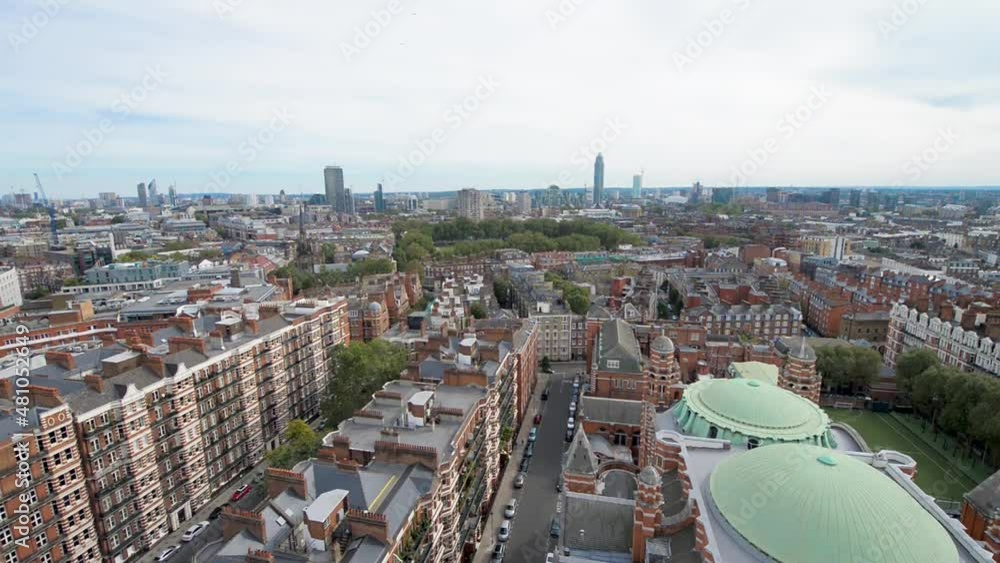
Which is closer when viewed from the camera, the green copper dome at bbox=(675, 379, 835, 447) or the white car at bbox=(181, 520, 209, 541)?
the green copper dome at bbox=(675, 379, 835, 447)

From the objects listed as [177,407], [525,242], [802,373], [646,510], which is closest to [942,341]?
[802,373]

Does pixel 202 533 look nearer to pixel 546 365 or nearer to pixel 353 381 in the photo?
pixel 353 381

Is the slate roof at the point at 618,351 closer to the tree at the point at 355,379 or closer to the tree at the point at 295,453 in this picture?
the tree at the point at 355,379

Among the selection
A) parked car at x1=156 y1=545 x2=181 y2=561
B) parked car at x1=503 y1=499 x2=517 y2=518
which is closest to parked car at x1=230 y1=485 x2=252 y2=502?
parked car at x1=156 y1=545 x2=181 y2=561

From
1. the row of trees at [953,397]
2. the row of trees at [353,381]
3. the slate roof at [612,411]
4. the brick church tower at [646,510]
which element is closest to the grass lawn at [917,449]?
the row of trees at [953,397]

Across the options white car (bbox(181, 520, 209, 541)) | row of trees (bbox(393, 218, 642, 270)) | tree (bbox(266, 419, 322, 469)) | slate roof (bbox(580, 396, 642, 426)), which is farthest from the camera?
row of trees (bbox(393, 218, 642, 270))

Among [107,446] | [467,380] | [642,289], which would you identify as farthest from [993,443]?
[107,446]

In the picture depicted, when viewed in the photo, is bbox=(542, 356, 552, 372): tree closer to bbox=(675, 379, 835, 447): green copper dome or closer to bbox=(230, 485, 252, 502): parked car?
bbox=(675, 379, 835, 447): green copper dome
